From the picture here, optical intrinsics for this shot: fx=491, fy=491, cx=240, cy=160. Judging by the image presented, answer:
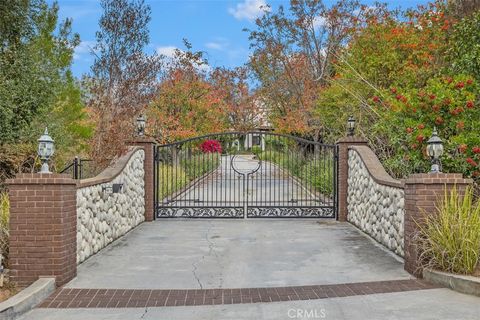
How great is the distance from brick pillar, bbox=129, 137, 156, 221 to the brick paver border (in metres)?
6.02

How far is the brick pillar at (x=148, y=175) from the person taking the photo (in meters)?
12.0

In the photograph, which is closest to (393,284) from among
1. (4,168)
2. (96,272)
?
(96,272)

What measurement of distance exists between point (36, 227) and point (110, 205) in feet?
9.21

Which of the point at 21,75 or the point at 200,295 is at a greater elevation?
the point at 21,75

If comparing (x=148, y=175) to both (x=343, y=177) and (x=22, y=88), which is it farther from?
(x=22, y=88)

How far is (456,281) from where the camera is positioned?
5875 millimetres

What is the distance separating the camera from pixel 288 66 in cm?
2570

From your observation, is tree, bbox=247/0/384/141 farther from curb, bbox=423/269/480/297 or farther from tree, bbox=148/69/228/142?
curb, bbox=423/269/480/297

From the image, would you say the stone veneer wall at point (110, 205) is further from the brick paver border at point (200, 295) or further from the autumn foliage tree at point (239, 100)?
the autumn foliage tree at point (239, 100)

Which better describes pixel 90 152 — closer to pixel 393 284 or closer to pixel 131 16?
pixel 131 16

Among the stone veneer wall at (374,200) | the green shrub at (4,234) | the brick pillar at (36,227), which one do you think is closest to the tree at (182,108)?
the stone veneer wall at (374,200)

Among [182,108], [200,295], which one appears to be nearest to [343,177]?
[200,295]

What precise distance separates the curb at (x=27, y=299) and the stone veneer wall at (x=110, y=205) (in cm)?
127
